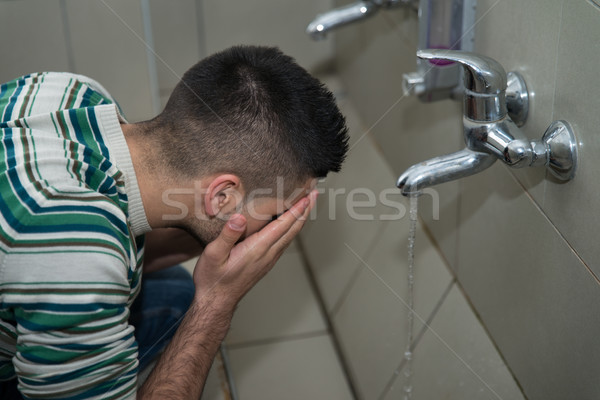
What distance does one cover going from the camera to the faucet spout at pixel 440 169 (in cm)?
80

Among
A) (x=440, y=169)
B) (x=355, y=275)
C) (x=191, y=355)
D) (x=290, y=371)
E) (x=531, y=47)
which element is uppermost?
(x=531, y=47)

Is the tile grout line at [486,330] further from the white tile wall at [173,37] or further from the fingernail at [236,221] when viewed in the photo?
the white tile wall at [173,37]

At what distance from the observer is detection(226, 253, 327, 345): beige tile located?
4.40 ft

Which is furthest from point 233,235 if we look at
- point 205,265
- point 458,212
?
point 458,212

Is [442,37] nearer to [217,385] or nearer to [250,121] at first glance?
[250,121]

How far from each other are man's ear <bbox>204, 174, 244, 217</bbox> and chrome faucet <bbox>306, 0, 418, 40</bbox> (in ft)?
1.05

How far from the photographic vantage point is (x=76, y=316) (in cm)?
75

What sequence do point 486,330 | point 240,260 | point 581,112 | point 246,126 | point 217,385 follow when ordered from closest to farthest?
point 581,112
point 246,126
point 240,260
point 486,330
point 217,385

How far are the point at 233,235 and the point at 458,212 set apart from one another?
0.40 m

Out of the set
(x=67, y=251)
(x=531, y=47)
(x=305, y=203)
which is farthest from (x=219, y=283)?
(x=531, y=47)

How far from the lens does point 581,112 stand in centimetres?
72

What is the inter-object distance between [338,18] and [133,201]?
1.43 ft

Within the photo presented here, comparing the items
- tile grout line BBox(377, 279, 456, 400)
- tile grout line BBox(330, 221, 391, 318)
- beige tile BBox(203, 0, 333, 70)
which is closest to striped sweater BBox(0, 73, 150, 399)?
tile grout line BBox(377, 279, 456, 400)

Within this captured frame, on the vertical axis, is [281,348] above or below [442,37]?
below
